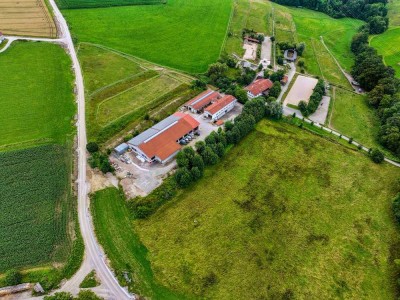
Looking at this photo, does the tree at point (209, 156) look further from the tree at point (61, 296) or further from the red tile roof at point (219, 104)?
the tree at point (61, 296)

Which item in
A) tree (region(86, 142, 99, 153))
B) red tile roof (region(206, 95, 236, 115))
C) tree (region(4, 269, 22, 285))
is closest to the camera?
tree (region(4, 269, 22, 285))

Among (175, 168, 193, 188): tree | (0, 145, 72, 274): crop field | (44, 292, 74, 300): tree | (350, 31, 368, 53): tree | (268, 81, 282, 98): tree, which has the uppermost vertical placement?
(350, 31, 368, 53): tree

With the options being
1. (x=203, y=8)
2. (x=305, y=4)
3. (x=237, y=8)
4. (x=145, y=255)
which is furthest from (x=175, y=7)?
(x=145, y=255)

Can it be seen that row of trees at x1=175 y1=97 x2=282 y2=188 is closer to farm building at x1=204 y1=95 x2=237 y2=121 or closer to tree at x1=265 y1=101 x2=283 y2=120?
tree at x1=265 y1=101 x2=283 y2=120

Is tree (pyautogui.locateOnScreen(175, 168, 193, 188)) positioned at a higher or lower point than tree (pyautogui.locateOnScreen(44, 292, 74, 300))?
higher

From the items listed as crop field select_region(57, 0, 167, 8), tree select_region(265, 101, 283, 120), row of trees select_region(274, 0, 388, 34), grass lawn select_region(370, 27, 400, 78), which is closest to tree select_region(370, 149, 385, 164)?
tree select_region(265, 101, 283, 120)

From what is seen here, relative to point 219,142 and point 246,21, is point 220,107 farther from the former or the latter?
point 246,21
